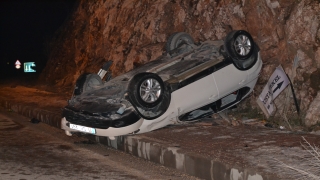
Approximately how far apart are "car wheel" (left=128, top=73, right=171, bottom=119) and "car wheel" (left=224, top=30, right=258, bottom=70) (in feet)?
4.95

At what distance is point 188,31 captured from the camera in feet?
40.5

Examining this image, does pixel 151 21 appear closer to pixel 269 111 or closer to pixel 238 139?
pixel 269 111

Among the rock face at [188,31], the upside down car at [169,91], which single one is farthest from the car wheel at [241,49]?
the rock face at [188,31]

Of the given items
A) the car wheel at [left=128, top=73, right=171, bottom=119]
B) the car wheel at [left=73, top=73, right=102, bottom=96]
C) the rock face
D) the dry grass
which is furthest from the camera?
the rock face

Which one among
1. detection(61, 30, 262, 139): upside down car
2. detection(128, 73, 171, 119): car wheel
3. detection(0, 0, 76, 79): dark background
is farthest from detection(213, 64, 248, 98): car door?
detection(0, 0, 76, 79): dark background

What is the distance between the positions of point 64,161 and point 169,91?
6.38ft

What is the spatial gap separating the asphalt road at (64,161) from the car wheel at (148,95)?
808 mm

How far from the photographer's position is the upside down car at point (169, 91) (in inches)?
280

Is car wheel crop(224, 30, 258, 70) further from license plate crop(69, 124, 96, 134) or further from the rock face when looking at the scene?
license plate crop(69, 124, 96, 134)

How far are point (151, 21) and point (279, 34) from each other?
514 cm

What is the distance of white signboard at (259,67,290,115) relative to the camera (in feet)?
27.5

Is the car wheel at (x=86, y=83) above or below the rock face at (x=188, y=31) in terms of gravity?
below

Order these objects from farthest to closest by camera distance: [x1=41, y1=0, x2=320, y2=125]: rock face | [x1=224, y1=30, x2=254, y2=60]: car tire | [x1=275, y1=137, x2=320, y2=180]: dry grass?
[x1=41, y1=0, x2=320, y2=125]: rock face
[x1=224, y1=30, x2=254, y2=60]: car tire
[x1=275, y1=137, x2=320, y2=180]: dry grass

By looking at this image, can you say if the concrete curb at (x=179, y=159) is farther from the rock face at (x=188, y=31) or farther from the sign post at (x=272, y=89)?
the rock face at (x=188, y=31)
